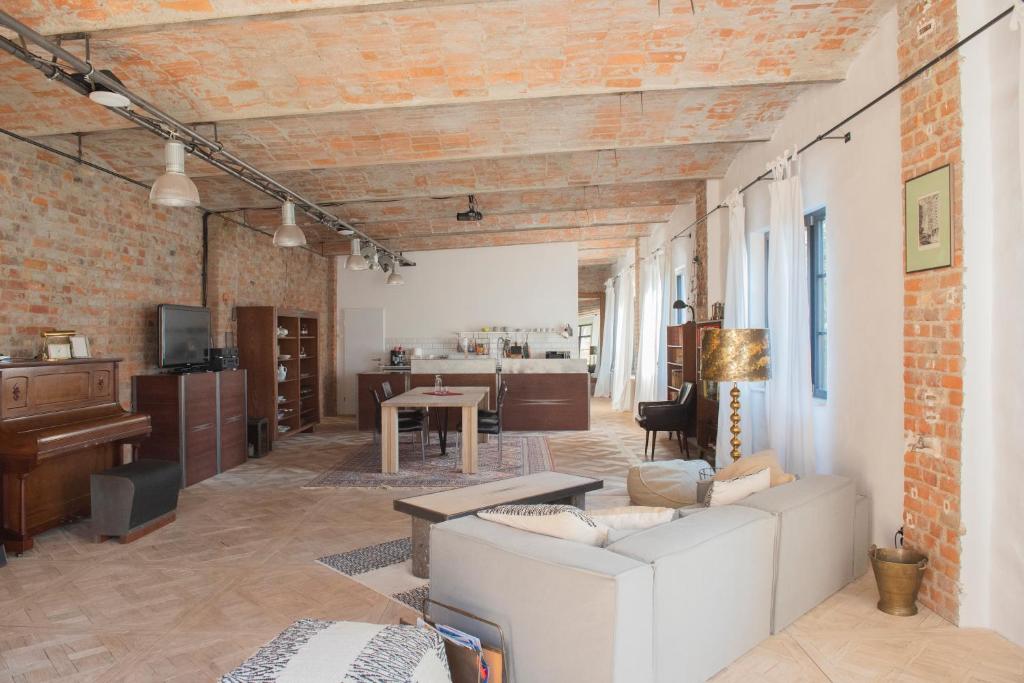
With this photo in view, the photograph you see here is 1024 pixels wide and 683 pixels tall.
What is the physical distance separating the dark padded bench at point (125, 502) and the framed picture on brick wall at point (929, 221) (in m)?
5.62

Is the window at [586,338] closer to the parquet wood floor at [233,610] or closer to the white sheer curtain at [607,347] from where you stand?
the white sheer curtain at [607,347]

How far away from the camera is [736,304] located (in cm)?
641

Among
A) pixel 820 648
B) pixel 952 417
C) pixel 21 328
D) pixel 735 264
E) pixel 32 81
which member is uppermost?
pixel 32 81

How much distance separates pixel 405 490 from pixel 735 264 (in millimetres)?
4093

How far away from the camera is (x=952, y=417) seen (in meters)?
3.32

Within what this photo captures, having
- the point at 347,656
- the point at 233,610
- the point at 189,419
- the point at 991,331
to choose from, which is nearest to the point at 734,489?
the point at 991,331

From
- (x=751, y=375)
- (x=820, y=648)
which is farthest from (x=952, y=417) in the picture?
(x=751, y=375)

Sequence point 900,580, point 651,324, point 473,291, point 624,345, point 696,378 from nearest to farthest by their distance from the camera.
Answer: point 900,580
point 696,378
point 651,324
point 473,291
point 624,345

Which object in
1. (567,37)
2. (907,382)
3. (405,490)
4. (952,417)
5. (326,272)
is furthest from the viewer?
(326,272)

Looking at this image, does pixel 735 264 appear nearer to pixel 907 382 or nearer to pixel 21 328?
pixel 907 382

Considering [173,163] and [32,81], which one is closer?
[173,163]

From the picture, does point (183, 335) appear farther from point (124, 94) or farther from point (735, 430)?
point (735, 430)

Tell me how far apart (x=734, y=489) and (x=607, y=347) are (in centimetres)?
1305

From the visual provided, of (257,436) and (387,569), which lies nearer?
(387,569)
